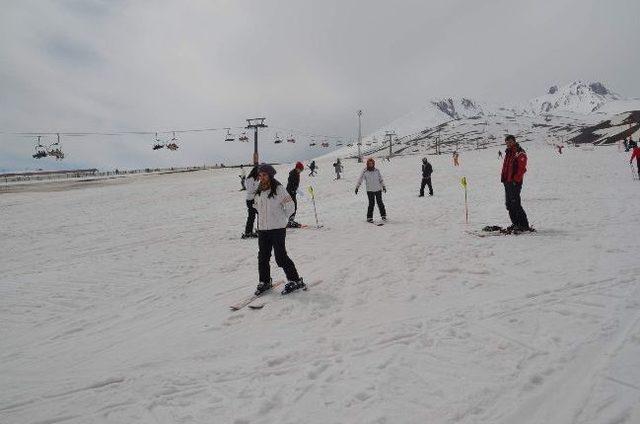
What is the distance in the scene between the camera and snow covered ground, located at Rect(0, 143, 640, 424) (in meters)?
3.55

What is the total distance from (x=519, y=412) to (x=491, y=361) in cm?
79

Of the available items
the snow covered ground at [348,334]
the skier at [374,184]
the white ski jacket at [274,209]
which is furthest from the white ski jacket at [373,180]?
the white ski jacket at [274,209]

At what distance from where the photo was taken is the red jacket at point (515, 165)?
32.2ft

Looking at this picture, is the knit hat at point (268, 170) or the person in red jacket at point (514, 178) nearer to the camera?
the knit hat at point (268, 170)

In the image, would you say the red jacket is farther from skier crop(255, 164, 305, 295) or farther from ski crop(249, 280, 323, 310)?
skier crop(255, 164, 305, 295)

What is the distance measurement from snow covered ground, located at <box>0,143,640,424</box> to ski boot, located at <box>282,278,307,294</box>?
0.69 ft

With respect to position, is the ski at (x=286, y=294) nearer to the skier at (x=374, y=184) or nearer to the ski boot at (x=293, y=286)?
the ski boot at (x=293, y=286)

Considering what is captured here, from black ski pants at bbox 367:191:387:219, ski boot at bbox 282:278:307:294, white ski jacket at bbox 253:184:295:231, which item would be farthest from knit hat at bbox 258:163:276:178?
black ski pants at bbox 367:191:387:219

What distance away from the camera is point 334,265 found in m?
8.39

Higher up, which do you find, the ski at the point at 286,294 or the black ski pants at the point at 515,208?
the black ski pants at the point at 515,208

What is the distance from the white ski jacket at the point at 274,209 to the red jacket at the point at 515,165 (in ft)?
19.3

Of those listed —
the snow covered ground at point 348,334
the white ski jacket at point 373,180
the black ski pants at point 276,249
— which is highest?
the white ski jacket at point 373,180

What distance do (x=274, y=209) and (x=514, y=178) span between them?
625cm

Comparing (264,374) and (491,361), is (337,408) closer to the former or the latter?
(264,374)
